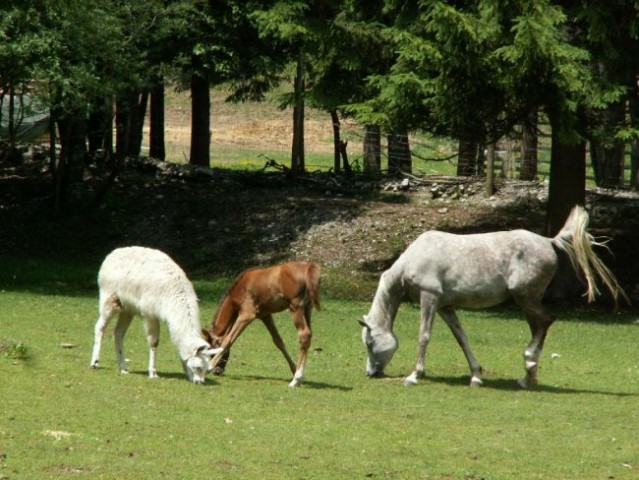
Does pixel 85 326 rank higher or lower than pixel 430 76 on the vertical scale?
lower

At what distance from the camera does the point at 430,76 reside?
2012 cm

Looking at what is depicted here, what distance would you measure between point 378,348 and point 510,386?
1595 millimetres

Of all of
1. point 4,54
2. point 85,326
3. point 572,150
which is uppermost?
point 4,54

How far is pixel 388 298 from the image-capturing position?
1420 centimetres

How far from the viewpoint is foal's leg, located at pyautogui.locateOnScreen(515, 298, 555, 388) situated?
13758mm

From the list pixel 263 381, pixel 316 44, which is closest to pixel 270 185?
pixel 316 44

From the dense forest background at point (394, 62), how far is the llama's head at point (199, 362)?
5647mm

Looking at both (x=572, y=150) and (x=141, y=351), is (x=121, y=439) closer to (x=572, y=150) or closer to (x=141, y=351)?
(x=141, y=351)

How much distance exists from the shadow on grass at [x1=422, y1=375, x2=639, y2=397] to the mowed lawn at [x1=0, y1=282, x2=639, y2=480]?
26 millimetres

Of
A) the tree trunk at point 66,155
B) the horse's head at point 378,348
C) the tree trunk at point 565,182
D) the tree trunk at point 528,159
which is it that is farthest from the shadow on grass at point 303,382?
the tree trunk at point 528,159

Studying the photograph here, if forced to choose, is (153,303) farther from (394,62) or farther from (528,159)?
(528,159)

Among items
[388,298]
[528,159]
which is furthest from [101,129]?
[388,298]

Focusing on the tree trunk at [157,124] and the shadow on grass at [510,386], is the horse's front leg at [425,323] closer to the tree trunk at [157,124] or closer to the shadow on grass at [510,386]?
the shadow on grass at [510,386]

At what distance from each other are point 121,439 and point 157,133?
24123 mm
